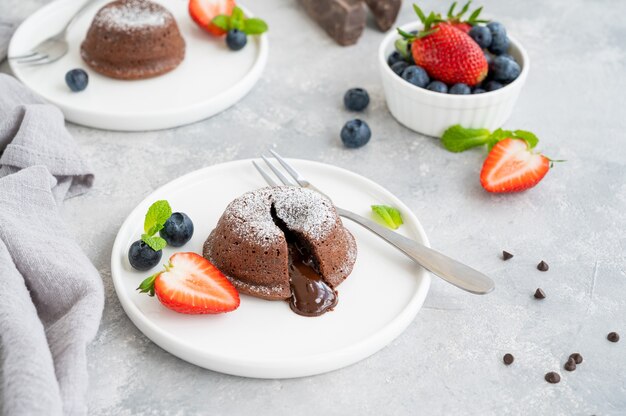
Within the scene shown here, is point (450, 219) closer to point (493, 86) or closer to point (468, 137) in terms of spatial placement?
point (468, 137)

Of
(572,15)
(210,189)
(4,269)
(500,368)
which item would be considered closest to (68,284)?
(4,269)

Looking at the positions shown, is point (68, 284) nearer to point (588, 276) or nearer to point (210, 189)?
point (210, 189)

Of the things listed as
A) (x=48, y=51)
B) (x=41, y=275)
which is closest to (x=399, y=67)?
(x=48, y=51)

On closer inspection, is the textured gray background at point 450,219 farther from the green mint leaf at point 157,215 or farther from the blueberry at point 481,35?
the blueberry at point 481,35

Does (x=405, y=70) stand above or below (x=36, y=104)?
above

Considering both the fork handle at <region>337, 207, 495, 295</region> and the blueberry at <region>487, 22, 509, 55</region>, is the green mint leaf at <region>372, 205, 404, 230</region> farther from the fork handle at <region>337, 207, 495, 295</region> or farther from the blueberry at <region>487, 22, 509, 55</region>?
the blueberry at <region>487, 22, 509, 55</region>

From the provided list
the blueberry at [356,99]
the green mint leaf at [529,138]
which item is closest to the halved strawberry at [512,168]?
the green mint leaf at [529,138]
